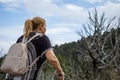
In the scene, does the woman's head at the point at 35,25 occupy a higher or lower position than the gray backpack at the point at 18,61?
higher

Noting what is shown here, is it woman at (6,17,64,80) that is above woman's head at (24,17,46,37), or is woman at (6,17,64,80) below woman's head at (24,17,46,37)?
below

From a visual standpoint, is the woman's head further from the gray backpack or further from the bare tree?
the bare tree

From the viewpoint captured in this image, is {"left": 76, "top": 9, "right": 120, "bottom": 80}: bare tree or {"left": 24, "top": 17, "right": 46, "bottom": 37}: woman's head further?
{"left": 76, "top": 9, "right": 120, "bottom": 80}: bare tree

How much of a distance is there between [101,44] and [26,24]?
2073cm

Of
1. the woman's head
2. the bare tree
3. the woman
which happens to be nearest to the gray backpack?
the woman

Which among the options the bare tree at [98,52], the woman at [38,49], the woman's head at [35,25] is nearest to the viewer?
the woman at [38,49]

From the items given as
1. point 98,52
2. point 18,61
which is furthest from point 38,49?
point 98,52

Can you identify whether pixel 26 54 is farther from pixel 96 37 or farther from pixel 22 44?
pixel 96 37

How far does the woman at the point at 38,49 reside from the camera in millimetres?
4203

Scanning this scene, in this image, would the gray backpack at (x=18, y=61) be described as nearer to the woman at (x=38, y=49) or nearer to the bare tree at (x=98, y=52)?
Result: the woman at (x=38, y=49)

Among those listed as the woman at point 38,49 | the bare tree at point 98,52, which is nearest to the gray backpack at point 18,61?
the woman at point 38,49

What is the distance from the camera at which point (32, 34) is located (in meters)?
4.51

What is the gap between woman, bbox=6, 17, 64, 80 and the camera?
13.8 ft

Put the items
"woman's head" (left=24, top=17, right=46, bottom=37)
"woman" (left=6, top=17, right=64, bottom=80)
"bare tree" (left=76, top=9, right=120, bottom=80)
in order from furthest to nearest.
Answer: "bare tree" (left=76, top=9, right=120, bottom=80) < "woman's head" (left=24, top=17, right=46, bottom=37) < "woman" (left=6, top=17, right=64, bottom=80)
